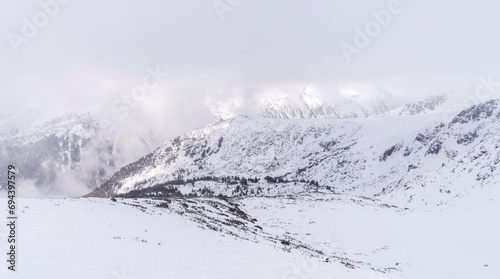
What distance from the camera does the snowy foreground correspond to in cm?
1750

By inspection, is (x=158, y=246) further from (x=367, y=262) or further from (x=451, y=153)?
(x=451, y=153)

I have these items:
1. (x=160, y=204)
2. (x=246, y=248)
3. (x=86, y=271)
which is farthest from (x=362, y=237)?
(x=86, y=271)

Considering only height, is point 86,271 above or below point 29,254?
below

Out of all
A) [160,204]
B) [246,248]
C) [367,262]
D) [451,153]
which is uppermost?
[160,204]

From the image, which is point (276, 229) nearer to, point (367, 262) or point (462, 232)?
point (367, 262)

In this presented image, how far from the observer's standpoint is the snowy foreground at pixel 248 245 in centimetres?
1750

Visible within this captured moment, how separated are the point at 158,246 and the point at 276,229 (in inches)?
1381

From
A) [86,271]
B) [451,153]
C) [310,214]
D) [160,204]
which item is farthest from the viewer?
[451,153]

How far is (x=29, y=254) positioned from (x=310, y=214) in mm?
56570

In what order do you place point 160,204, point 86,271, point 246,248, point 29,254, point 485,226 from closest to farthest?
point 86,271
point 29,254
point 246,248
point 485,226
point 160,204

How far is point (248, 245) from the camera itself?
1180 inches

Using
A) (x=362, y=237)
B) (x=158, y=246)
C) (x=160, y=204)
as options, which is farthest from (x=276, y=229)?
(x=158, y=246)

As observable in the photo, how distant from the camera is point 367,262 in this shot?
36.1m

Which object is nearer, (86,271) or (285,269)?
(86,271)
